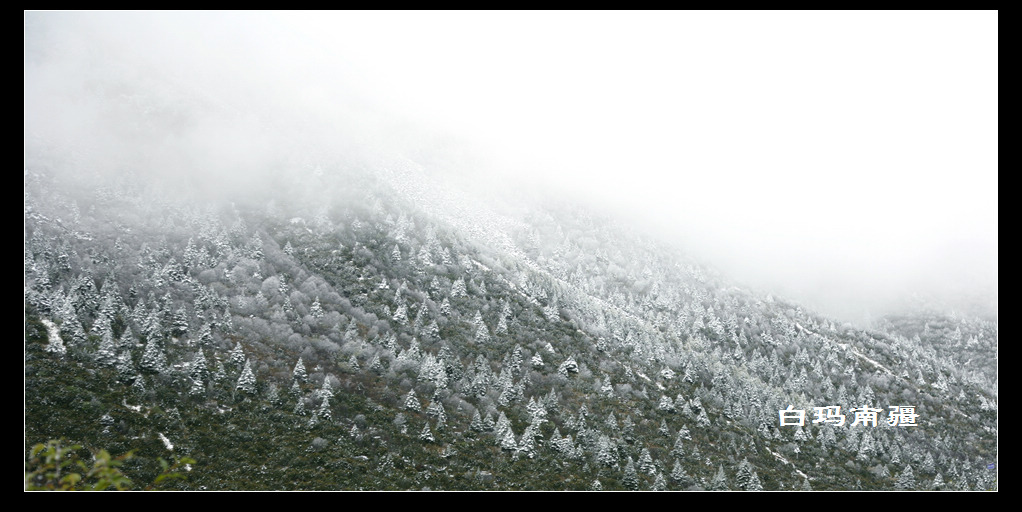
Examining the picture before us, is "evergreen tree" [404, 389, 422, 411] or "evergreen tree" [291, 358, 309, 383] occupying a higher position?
"evergreen tree" [291, 358, 309, 383]

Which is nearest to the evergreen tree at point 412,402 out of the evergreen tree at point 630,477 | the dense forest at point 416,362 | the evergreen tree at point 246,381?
the dense forest at point 416,362

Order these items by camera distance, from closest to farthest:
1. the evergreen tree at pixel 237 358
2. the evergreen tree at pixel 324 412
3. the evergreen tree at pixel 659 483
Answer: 1. the evergreen tree at pixel 659 483
2. the evergreen tree at pixel 324 412
3. the evergreen tree at pixel 237 358

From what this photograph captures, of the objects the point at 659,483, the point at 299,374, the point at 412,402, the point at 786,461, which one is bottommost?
the point at 786,461

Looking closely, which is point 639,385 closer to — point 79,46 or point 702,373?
point 702,373

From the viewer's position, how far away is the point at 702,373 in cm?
7812

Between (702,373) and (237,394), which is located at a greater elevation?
(237,394)

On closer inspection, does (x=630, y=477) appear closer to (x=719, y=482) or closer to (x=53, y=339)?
(x=719, y=482)

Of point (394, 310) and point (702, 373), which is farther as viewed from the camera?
point (702, 373)

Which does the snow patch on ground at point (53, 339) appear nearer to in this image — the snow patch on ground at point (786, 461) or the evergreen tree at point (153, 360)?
the evergreen tree at point (153, 360)

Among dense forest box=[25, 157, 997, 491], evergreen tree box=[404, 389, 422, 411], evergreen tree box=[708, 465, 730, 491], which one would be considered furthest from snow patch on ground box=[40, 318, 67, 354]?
evergreen tree box=[708, 465, 730, 491]

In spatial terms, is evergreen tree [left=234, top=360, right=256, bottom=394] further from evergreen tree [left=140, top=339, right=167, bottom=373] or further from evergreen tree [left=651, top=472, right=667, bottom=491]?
evergreen tree [left=651, top=472, right=667, bottom=491]

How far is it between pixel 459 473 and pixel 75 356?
113 feet

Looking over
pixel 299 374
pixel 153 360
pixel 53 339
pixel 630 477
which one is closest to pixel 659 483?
pixel 630 477
